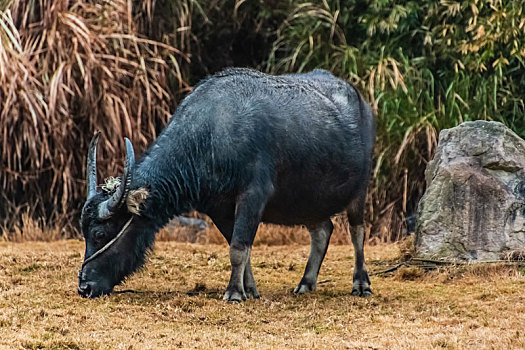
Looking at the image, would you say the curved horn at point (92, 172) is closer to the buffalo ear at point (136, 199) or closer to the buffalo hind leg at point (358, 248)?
the buffalo ear at point (136, 199)

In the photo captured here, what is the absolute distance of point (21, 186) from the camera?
1028 centimetres

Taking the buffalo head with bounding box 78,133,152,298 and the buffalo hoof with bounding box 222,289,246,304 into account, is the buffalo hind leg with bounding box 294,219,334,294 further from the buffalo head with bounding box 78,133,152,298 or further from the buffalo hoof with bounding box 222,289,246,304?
the buffalo head with bounding box 78,133,152,298

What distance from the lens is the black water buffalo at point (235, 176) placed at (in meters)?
5.65

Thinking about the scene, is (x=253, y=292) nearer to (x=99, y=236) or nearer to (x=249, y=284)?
(x=249, y=284)

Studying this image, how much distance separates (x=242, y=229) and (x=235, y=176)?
14.3 inches

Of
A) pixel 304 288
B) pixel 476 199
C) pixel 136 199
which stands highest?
pixel 136 199

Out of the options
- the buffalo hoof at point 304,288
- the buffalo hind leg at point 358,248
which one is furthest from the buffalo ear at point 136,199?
the buffalo hind leg at point 358,248

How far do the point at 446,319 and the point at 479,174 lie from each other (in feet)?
6.95

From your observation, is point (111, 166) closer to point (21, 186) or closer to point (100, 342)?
point (21, 186)

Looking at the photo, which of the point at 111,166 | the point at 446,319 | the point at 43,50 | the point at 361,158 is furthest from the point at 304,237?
the point at 446,319

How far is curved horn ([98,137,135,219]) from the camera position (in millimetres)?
5496

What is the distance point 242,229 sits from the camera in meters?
5.68

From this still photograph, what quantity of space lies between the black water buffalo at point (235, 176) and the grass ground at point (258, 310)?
0.30 meters

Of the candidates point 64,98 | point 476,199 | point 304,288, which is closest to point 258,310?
point 304,288
